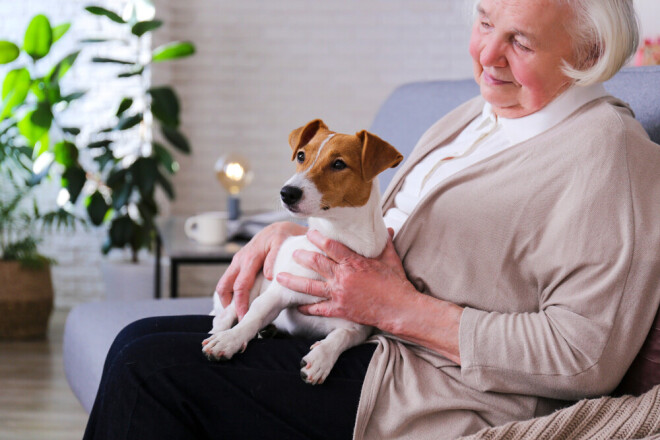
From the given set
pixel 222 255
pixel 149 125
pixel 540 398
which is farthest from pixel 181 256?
pixel 149 125

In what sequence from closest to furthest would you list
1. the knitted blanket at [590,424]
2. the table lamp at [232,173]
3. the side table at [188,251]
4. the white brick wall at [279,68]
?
the knitted blanket at [590,424]
the side table at [188,251]
the table lamp at [232,173]
the white brick wall at [279,68]

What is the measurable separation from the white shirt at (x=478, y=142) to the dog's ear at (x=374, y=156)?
15cm

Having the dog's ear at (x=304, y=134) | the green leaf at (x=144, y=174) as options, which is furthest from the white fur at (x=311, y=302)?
the green leaf at (x=144, y=174)

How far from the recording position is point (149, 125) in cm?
408

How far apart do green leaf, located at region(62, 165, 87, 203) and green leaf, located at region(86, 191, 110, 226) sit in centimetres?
9

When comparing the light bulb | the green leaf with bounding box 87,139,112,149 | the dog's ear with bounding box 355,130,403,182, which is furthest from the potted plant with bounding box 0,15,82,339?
the dog's ear with bounding box 355,130,403,182

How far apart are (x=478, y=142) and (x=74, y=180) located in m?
2.63

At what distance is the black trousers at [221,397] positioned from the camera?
3.98 feet

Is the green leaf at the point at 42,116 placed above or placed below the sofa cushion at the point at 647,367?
above

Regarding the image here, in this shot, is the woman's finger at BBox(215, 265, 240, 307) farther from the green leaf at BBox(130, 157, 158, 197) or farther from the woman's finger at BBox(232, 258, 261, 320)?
the green leaf at BBox(130, 157, 158, 197)

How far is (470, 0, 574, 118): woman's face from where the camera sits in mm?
1303

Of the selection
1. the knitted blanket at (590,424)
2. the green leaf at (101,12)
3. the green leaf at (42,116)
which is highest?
the green leaf at (101,12)

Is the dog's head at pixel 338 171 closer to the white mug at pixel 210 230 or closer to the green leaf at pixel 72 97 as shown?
the white mug at pixel 210 230

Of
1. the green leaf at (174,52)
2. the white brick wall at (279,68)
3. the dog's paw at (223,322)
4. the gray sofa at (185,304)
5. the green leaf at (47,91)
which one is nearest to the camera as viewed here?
the dog's paw at (223,322)
